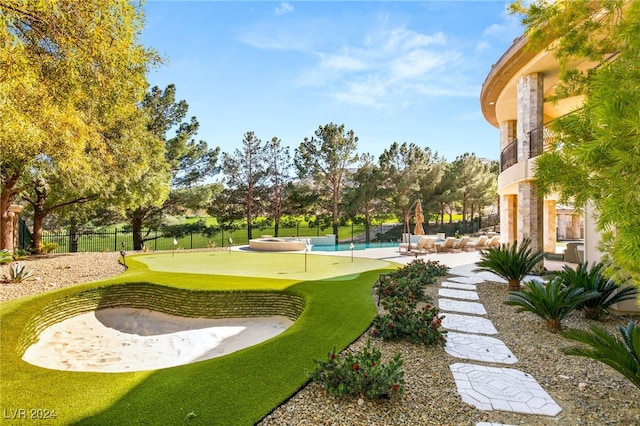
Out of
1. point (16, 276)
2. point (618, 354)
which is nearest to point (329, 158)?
point (16, 276)

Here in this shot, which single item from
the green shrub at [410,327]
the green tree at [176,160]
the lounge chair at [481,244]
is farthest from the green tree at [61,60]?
the lounge chair at [481,244]

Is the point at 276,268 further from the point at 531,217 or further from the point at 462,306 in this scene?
the point at 531,217

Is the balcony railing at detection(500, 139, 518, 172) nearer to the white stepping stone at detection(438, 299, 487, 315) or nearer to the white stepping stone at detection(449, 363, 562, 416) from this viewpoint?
the white stepping stone at detection(438, 299, 487, 315)

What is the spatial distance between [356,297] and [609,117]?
18.0 feet

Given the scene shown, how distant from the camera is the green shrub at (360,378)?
10.2ft

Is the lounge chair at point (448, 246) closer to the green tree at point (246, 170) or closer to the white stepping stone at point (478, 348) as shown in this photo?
the white stepping stone at point (478, 348)

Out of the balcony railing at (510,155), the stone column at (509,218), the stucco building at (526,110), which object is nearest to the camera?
the stucco building at (526,110)

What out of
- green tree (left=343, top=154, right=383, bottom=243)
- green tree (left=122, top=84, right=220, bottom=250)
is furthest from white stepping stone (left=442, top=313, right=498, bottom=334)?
green tree (left=343, top=154, right=383, bottom=243)

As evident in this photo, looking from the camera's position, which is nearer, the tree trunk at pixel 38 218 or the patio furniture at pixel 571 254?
the patio furniture at pixel 571 254

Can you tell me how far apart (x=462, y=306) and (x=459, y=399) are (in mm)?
3878

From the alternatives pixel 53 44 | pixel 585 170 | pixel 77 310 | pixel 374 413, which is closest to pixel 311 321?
pixel 374 413

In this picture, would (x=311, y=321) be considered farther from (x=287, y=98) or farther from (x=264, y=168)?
(x=264, y=168)

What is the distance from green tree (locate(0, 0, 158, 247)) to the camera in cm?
475

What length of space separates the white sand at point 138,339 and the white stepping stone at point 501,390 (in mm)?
3570
